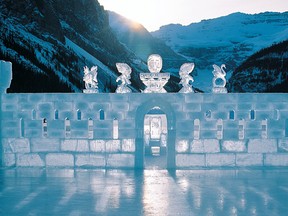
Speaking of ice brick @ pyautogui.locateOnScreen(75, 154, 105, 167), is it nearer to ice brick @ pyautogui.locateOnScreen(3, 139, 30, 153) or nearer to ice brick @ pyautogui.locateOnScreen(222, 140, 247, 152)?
ice brick @ pyautogui.locateOnScreen(3, 139, 30, 153)

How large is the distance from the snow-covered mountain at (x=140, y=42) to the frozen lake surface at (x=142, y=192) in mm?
145412

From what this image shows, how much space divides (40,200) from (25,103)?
17.5 ft

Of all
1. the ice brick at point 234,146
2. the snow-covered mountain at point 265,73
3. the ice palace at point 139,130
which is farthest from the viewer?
the snow-covered mountain at point 265,73

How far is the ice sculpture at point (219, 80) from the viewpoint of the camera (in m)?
12.9

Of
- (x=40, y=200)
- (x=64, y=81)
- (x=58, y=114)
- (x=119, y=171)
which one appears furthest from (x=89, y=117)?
(x=64, y=81)

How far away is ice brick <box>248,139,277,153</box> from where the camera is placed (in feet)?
42.4

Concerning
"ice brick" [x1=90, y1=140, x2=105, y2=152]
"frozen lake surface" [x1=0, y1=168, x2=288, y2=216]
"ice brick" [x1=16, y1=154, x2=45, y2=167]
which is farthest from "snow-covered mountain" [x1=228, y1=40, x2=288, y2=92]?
"ice brick" [x1=16, y1=154, x2=45, y2=167]

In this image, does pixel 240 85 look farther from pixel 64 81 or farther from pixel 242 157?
pixel 242 157

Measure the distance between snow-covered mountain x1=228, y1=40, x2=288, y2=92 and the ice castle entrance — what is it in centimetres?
6484

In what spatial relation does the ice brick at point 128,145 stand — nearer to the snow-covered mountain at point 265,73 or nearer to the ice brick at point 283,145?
the ice brick at point 283,145

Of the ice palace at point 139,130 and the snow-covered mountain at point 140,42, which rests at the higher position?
the snow-covered mountain at point 140,42

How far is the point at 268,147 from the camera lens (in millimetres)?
12914

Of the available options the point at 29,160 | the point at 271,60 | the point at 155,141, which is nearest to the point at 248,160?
the point at 29,160

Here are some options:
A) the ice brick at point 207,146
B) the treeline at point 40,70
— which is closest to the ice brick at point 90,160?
the ice brick at point 207,146
